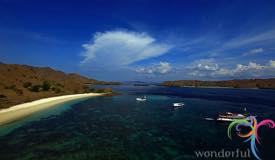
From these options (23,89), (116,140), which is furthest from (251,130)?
(23,89)

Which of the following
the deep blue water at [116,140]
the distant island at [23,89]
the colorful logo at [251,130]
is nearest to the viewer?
the deep blue water at [116,140]

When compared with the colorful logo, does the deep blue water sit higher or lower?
higher

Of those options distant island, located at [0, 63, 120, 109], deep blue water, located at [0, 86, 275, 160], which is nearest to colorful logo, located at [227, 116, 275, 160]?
deep blue water, located at [0, 86, 275, 160]

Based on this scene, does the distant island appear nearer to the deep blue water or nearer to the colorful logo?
the deep blue water

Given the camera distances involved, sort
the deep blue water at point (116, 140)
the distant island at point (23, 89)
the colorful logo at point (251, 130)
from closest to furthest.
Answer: the deep blue water at point (116, 140)
the colorful logo at point (251, 130)
the distant island at point (23, 89)

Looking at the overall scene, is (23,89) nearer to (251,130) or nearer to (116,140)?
(116,140)

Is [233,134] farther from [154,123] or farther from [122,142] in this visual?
[122,142]

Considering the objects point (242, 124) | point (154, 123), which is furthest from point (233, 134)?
point (154, 123)

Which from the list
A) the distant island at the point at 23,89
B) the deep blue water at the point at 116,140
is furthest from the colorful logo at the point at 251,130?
the distant island at the point at 23,89

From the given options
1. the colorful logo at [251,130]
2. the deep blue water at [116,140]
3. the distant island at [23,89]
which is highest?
the distant island at [23,89]

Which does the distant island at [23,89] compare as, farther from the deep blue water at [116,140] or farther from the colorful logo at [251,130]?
the colorful logo at [251,130]

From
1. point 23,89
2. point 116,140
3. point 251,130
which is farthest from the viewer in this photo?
point 23,89

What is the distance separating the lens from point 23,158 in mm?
19750

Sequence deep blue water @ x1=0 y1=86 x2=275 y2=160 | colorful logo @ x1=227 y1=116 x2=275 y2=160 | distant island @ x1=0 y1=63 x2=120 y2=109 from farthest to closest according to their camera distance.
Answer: distant island @ x1=0 y1=63 x2=120 y2=109 < colorful logo @ x1=227 y1=116 x2=275 y2=160 < deep blue water @ x1=0 y1=86 x2=275 y2=160
